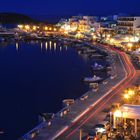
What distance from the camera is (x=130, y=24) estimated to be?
86.6 m

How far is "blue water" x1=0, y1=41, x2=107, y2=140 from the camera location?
98.6 ft

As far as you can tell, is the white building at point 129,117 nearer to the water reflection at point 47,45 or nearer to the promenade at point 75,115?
the promenade at point 75,115

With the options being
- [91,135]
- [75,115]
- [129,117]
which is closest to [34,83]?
[75,115]

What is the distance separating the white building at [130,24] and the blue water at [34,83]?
44.1ft

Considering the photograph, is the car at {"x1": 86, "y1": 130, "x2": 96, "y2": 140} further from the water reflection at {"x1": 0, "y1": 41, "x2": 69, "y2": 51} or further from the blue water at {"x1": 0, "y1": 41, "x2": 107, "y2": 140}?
the water reflection at {"x1": 0, "y1": 41, "x2": 69, "y2": 51}

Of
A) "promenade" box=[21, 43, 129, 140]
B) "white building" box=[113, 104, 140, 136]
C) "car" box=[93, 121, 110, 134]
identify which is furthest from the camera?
"promenade" box=[21, 43, 129, 140]

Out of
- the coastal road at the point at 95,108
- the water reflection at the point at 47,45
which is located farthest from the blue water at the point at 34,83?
the coastal road at the point at 95,108

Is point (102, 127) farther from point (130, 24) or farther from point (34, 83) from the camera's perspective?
point (130, 24)

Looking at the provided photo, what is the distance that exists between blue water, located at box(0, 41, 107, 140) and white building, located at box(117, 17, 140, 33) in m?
13.5

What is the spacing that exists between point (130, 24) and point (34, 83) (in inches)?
1814

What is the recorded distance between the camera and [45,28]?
118688 mm

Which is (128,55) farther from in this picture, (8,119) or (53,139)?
(53,139)

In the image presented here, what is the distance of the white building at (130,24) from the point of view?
84594mm

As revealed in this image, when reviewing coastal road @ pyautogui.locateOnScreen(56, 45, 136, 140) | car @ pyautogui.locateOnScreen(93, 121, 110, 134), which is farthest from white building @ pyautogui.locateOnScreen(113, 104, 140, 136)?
coastal road @ pyautogui.locateOnScreen(56, 45, 136, 140)
